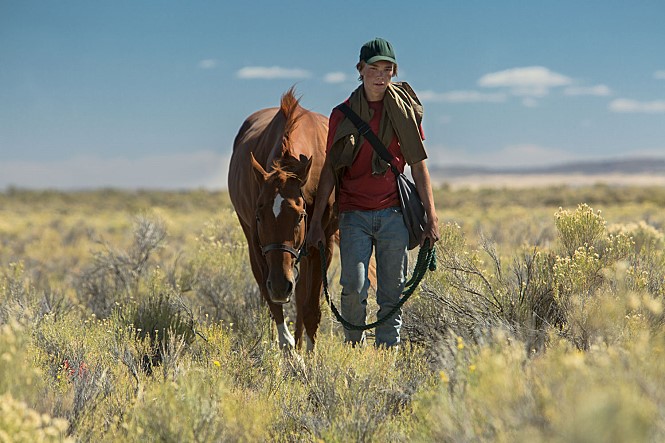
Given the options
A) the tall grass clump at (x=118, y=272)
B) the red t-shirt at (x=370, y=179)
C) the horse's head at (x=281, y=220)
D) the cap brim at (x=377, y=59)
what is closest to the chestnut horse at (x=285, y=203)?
the horse's head at (x=281, y=220)

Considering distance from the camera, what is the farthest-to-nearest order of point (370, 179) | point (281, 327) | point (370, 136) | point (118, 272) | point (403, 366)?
point (118, 272), point (281, 327), point (370, 179), point (370, 136), point (403, 366)

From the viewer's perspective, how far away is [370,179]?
548 cm

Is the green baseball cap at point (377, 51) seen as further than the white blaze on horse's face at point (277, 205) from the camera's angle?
No

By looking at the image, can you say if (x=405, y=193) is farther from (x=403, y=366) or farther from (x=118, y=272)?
(x=118, y=272)

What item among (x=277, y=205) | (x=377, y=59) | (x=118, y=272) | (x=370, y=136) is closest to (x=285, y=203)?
(x=277, y=205)

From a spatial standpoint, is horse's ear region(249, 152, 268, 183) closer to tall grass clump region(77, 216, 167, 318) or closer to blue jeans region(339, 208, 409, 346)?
blue jeans region(339, 208, 409, 346)

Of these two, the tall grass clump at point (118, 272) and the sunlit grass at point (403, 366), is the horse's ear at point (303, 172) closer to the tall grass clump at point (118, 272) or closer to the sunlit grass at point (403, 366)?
the sunlit grass at point (403, 366)

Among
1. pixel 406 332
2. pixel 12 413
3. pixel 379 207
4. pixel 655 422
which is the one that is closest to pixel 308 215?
pixel 379 207

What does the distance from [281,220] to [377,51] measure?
1403mm

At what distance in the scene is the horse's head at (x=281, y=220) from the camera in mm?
5289

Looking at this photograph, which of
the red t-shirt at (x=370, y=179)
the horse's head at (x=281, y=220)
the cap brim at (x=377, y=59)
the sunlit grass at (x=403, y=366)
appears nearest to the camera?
the sunlit grass at (x=403, y=366)

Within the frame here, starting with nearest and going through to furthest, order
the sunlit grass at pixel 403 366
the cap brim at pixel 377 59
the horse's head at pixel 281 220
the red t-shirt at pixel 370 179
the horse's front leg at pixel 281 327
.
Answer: the sunlit grass at pixel 403 366
the cap brim at pixel 377 59
the horse's head at pixel 281 220
the red t-shirt at pixel 370 179
the horse's front leg at pixel 281 327

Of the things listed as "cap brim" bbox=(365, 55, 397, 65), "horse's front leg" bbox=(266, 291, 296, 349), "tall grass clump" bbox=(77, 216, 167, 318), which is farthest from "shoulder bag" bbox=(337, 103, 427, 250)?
"tall grass clump" bbox=(77, 216, 167, 318)

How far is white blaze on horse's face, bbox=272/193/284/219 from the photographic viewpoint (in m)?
5.29
